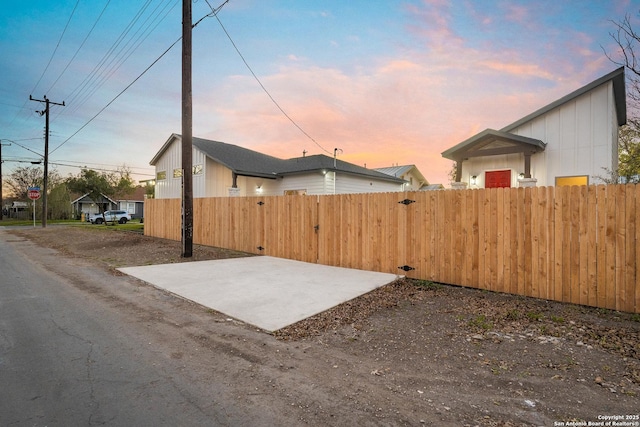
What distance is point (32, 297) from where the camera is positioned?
555 centimetres

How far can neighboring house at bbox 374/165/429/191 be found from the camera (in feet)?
92.2

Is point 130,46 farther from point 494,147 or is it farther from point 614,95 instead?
point 614,95

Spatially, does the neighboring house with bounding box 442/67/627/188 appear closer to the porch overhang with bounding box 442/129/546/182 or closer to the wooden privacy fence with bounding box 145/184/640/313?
the porch overhang with bounding box 442/129/546/182

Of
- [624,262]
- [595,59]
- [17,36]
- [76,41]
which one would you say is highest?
[17,36]

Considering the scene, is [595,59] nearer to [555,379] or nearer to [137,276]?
[555,379]

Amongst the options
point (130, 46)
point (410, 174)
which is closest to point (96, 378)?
point (130, 46)

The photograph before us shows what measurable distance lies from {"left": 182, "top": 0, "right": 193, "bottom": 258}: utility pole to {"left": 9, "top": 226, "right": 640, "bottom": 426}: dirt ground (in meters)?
5.23

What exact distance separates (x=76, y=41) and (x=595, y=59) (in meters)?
24.0

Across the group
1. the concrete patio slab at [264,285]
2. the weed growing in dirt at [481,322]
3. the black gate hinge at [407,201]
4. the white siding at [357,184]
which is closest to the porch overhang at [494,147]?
the black gate hinge at [407,201]

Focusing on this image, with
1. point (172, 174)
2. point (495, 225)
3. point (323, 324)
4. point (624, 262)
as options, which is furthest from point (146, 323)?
point (172, 174)

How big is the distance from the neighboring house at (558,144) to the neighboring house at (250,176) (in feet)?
21.6

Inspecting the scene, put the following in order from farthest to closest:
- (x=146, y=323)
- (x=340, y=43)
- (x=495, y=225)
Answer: (x=340, y=43)
(x=495, y=225)
(x=146, y=323)

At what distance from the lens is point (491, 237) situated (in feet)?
19.6

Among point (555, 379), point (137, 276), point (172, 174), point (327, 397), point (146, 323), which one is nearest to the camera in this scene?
point (327, 397)
